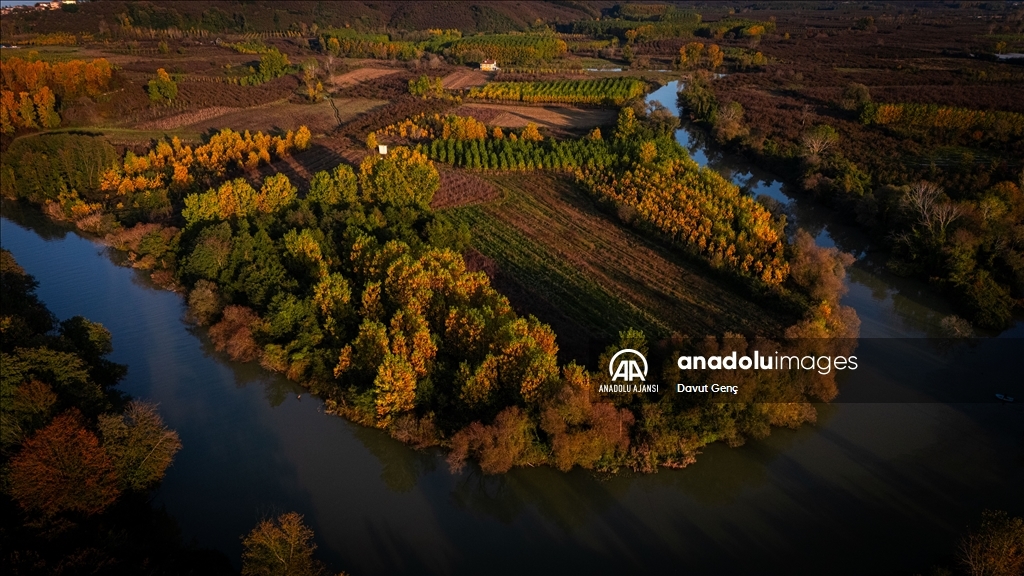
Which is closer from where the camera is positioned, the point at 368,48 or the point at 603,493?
the point at 603,493

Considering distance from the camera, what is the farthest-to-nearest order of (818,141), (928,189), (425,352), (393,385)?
(818,141), (928,189), (425,352), (393,385)

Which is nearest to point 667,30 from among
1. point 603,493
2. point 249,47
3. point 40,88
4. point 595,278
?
point 249,47

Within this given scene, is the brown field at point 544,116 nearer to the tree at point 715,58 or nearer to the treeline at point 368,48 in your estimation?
the tree at point 715,58

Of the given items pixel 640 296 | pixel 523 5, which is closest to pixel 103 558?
pixel 640 296

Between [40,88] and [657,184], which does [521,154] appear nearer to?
[657,184]

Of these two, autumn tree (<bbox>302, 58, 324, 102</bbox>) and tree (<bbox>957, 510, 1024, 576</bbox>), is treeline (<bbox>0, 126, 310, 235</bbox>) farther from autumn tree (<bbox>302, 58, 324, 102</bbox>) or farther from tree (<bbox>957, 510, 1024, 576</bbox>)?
tree (<bbox>957, 510, 1024, 576</bbox>)

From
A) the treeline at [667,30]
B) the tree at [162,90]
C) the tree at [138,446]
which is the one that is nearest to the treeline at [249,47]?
the tree at [162,90]
